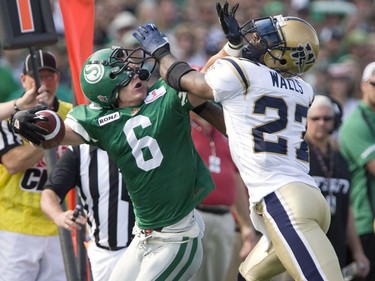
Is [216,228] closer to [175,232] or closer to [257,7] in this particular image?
[175,232]

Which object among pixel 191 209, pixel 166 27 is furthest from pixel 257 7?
pixel 191 209

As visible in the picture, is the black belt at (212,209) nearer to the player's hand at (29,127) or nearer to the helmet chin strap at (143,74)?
the helmet chin strap at (143,74)

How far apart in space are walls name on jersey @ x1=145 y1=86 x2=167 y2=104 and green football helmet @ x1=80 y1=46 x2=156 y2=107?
9 cm

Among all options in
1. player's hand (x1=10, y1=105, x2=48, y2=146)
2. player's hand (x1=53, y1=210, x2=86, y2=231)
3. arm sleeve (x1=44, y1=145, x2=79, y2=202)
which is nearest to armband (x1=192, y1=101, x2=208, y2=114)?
player's hand (x1=10, y1=105, x2=48, y2=146)

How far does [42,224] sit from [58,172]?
0.63m

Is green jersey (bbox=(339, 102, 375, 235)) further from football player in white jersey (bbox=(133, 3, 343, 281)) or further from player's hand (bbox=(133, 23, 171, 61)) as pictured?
player's hand (bbox=(133, 23, 171, 61))

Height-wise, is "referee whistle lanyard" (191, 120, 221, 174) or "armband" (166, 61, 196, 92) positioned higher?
"armband" (166, 61, 196, 92)

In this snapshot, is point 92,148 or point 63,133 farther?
point 92,148

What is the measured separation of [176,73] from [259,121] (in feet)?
1.63

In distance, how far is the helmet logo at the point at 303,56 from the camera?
5.50 meters

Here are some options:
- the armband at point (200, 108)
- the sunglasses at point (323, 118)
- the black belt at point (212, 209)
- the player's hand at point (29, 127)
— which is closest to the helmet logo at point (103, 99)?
the player's hand at point (29, 127)

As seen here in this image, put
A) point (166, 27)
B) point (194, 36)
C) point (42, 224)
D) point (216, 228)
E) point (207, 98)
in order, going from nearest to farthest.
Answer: point (207, 98) → point (42, 224) → point (216, 228) → point (194, 36) → point (166, 27)

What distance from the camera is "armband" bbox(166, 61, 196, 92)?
5.45 meters

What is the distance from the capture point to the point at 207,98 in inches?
213
